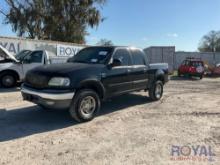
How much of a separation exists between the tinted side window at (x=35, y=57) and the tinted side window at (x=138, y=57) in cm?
571

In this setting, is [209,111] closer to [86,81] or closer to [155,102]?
[155,102]

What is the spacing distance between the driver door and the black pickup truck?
5.17 meters

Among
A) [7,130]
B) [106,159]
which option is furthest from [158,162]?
[7,130]

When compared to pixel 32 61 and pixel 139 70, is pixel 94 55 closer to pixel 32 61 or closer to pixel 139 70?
pixel 139 70

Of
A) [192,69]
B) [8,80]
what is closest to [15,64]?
[8,80]

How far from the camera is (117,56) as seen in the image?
26.1 feet

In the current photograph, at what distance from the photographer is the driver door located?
1267 cm

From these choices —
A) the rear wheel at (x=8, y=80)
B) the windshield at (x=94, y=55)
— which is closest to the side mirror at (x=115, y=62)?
the windshield at (x=94, y=55)

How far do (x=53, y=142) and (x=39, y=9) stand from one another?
25.7 m

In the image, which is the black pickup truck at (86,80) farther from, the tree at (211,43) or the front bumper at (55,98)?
the tree at (211,43)

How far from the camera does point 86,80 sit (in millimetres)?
6715

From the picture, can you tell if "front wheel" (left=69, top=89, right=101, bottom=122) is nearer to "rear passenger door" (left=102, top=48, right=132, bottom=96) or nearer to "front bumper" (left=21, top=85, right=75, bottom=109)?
"front bumper" (left=21, top=85, right=75, bottom=109)

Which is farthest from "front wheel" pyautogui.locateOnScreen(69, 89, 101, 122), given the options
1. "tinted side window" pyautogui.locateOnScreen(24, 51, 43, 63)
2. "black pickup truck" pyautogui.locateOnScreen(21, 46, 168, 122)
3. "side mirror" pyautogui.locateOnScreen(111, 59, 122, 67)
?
"tinted side window" pyautogui.locateOnScreen(24, 51, 43, 63)

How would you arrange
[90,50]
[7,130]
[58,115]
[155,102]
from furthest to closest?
[155,102]
[90,50]
[58,115]
[7,130]
